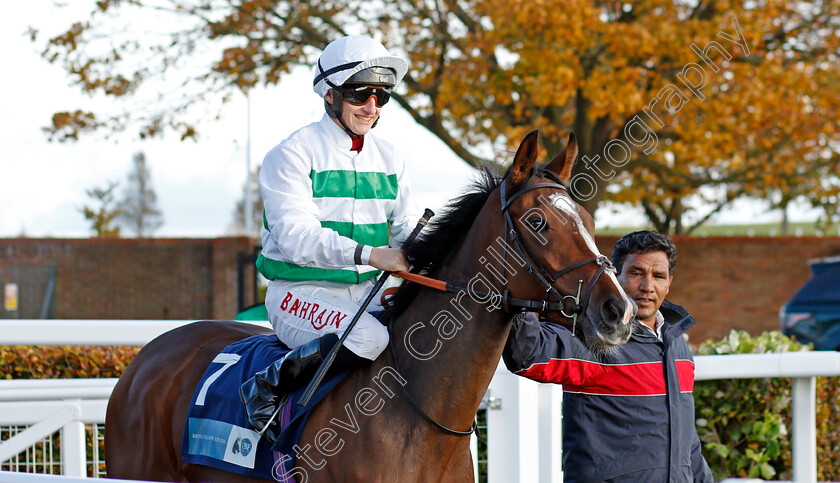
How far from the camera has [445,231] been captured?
2586 mm

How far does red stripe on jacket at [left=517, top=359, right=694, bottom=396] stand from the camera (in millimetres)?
2645

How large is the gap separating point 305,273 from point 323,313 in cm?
18

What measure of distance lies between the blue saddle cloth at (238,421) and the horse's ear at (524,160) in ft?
2.72

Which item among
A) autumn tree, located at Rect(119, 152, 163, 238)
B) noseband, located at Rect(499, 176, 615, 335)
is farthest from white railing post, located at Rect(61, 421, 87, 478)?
autumn tree, located at Rect(119, 152, 163, 238)

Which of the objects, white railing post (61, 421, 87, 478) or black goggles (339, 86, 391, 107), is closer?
black goggles (339, 86, 391, 107)

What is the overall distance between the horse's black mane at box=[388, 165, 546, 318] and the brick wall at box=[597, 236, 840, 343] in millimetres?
11640

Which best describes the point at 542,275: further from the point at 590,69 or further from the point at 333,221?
the point at 590,69

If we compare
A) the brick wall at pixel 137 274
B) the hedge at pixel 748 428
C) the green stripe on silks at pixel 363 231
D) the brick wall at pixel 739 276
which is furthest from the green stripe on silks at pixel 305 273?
the brick wall at pixel 137 274

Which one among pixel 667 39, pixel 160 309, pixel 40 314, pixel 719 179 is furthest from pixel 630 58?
pixel 40 314

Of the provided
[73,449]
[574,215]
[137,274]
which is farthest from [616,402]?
[137,274]

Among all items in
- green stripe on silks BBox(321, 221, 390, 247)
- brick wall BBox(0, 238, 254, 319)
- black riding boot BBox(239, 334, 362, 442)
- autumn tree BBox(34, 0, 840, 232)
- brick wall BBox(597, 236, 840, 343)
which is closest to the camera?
black riding boot BBox(239, 334, 362, 442)

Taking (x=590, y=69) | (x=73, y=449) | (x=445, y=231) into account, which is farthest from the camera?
(x=590, y=69)

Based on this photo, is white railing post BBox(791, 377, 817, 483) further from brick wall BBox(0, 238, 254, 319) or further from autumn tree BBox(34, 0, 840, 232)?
brick wall BBox(0, 238, 254, 319)

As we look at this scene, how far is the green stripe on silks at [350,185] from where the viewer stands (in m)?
2.67
